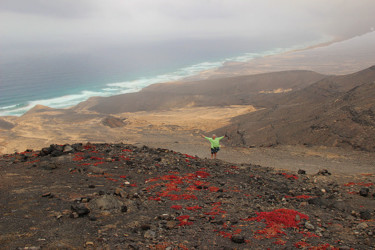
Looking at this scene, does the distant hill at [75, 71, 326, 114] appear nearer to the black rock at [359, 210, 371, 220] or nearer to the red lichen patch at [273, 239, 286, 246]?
the black rock at [359, 210, 371, 220]

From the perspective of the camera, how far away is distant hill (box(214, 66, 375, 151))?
1930 cm

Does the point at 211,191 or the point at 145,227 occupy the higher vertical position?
the point at 145,227

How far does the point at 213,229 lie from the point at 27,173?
7536 mm

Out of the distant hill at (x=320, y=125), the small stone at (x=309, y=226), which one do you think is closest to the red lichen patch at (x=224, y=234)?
the small stone at (x=309, y=226)

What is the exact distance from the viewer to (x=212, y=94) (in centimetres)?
5181

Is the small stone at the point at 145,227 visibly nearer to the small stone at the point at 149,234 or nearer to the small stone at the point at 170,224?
the small stone at the point at 149,234

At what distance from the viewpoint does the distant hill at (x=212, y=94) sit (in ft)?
156

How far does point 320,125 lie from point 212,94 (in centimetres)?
3139

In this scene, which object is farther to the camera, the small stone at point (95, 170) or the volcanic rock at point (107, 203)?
the small stone at point (95, 170)

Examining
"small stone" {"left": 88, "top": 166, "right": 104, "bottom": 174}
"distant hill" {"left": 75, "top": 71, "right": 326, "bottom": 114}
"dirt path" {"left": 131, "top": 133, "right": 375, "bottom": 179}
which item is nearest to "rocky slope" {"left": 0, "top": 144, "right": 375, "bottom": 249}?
"small stone" {"left": 88, "top": 166, "right": 104, "bottom": 174}

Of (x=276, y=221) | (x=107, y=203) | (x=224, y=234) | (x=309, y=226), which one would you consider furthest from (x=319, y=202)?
(x=107, y=203)

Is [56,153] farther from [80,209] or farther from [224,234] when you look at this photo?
[224,234]

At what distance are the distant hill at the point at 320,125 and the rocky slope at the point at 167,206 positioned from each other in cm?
795

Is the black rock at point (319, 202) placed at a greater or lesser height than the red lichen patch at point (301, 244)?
lesser
